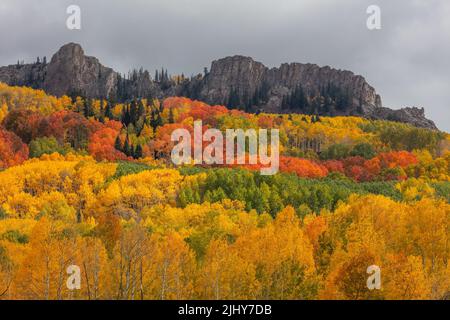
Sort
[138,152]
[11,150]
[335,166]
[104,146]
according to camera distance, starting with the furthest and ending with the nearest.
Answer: [335,166], [138,152], [104,146], [11,150]

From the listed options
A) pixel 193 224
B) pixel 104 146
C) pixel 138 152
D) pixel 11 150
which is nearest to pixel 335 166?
pixel 138 152

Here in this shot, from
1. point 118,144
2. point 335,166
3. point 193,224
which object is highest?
point 118,144

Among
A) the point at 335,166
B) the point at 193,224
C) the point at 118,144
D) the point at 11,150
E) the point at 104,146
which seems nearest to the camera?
the point at 193,224

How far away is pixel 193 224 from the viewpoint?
96.9m

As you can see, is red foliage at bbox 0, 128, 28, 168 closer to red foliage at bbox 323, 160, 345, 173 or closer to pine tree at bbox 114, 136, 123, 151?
pine tree at bbox 114, 136, 123, 151

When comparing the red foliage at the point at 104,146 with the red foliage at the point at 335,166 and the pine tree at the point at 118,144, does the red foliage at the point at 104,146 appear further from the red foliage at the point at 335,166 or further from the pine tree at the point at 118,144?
Answer: the red foliage at the point at 335,166

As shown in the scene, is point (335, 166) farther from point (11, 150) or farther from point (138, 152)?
point (11, 150)

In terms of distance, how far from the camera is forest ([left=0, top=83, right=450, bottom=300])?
48.2 m

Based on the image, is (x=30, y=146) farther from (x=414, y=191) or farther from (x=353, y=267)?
(x=353, y=267)

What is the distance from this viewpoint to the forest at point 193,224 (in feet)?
158

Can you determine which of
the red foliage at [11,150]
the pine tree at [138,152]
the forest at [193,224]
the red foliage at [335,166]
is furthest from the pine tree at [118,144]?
the red foliage at [335,166]

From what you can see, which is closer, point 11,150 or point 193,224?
point 193,224

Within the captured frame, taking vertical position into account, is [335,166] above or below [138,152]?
below

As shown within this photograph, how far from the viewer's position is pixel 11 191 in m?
122
